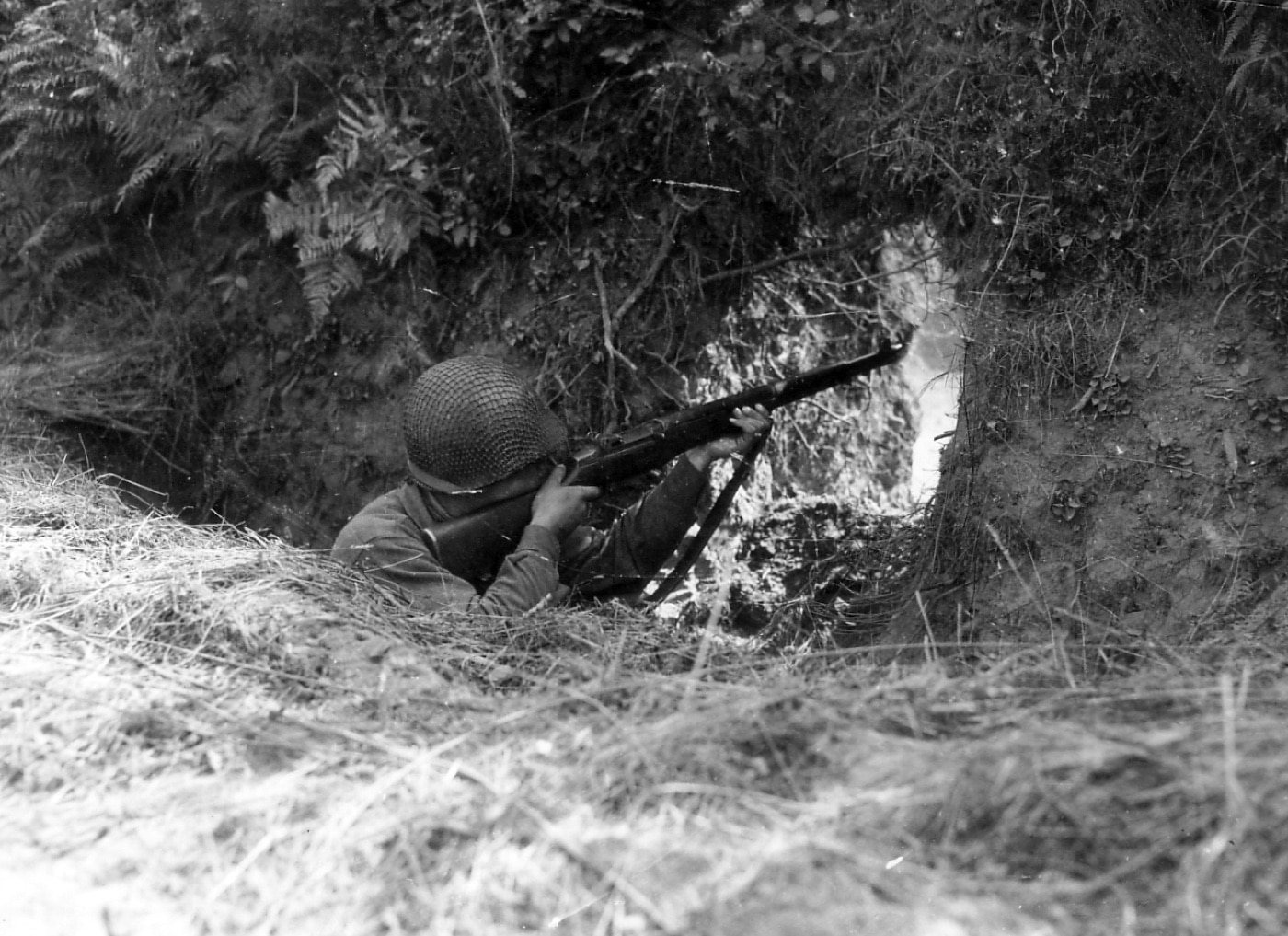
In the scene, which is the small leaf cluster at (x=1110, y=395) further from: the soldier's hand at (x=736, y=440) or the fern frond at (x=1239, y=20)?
the soldier's hand at (x=736, y=440)

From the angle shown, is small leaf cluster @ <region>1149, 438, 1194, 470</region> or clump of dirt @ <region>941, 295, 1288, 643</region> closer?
clump of dirt @ <region>941, 295, 1288, 643</region>

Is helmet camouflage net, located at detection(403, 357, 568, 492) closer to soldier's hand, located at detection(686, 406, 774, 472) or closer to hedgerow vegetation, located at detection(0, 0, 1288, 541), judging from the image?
soldier's hand, located at detection(686, 406, 774, 472)

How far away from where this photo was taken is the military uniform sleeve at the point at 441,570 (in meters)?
4.43

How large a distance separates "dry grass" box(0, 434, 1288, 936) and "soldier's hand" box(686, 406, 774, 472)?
1.78 meters

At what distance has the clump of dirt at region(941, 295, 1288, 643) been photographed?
165 inches

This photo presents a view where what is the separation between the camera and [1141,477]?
4.50 metres

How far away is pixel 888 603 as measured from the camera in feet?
18.2

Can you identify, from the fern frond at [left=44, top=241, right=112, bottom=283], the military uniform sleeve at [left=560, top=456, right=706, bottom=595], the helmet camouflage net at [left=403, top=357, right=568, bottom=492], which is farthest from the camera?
the fern frond at [left=44, top=241, right=112, bottom=283]

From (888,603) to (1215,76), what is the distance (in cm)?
278

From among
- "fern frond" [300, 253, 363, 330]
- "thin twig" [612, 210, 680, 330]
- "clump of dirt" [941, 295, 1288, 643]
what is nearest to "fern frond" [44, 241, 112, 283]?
"fern frond" [300, 253, 363, 330]

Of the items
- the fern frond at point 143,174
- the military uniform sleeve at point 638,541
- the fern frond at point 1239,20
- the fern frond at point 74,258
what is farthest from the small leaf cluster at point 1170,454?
the fern frond at point 74,258

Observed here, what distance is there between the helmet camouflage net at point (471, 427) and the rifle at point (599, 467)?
0.11m

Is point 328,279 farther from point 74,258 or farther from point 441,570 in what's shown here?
point 441,570

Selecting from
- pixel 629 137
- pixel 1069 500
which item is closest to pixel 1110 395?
pixel 1069 500
